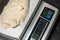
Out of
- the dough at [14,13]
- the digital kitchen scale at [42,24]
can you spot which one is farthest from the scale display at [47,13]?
the dough at [14,13]

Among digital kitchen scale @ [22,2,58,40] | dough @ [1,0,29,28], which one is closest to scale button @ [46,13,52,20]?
digital kitchen scale @ [22,2,58,40]

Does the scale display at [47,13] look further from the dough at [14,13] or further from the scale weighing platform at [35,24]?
the dough at [14,13]

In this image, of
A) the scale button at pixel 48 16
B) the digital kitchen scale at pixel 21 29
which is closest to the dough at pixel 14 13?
the digital kitchen scale at pixel 21 29

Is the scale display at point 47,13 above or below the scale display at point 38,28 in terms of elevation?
above

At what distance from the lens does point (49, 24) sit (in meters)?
0.91

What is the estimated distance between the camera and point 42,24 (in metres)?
0.91

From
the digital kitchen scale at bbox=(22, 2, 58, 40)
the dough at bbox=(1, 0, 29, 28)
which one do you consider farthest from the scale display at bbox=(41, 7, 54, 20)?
the dough at bbox=(1, 0, 29, 28)

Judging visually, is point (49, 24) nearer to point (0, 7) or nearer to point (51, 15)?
point (51, 15)

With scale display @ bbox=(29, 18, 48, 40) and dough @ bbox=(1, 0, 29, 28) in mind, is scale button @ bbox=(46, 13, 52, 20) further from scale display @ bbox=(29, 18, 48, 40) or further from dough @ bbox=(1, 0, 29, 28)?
dough @ bbox=(1, 0, 29, 28)

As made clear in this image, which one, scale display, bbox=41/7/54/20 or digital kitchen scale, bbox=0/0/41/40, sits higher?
scale display, bbox=41/7/54/20

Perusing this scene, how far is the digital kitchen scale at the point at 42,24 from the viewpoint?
0.89 m

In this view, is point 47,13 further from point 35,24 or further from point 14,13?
point 14,13

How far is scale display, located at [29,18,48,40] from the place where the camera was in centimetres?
89

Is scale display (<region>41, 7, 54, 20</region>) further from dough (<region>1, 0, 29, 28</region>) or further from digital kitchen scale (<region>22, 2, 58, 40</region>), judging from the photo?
dough (<region>1, 0, 29, 28</region>)
